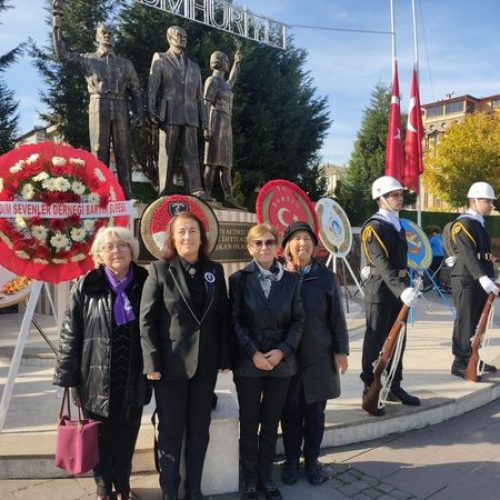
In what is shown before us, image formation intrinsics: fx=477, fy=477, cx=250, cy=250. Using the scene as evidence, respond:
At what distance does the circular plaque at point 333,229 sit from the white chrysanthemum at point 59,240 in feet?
17.5

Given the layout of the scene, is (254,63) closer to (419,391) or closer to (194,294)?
(419,391)

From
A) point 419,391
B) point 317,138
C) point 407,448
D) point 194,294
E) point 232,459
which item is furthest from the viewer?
point 317,138

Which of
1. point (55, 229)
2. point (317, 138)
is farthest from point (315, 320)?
point (317, 138)

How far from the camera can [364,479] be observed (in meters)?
3.10

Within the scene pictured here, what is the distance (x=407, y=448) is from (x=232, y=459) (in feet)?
4.74

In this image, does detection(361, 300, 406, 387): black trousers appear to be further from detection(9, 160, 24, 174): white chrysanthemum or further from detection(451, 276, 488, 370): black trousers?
detection(9, 160, 24, 174): white chrysanthemum

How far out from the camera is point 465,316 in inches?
200

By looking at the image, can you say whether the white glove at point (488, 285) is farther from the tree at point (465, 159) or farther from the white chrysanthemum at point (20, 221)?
the tree at point (465, 159)

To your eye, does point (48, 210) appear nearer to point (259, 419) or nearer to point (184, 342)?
point (184, 342)

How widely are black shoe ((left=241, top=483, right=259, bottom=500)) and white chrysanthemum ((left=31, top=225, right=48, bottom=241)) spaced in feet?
7.44

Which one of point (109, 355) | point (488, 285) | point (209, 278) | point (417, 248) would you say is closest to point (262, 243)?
point (209, 278)

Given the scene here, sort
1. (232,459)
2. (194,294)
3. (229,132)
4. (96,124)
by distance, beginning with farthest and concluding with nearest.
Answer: (229,132), (96,124), (232,459), (194,294)

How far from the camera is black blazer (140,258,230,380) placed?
2.52m

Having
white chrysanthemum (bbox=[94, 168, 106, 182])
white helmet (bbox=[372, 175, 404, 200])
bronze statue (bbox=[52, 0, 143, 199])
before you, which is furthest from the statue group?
white helmet (bbox=[372, 175, 404, 200])
